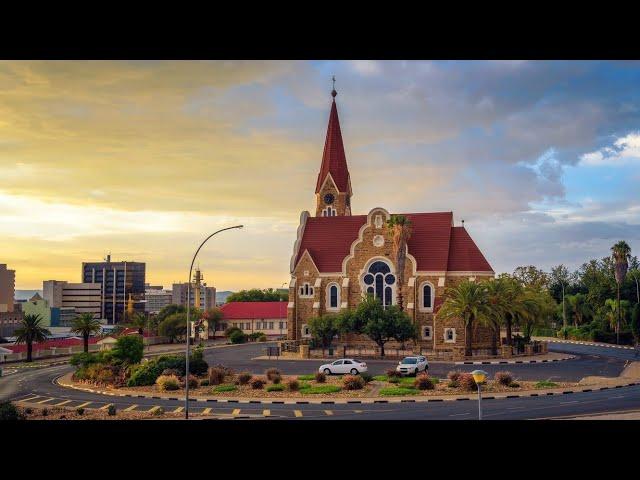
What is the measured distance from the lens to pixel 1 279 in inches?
4665

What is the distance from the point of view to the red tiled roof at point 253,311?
96.4 meters

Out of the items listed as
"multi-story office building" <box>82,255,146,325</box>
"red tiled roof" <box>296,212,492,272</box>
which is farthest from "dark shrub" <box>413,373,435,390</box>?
"multi-story office building" <box>82,255,146,325</box>

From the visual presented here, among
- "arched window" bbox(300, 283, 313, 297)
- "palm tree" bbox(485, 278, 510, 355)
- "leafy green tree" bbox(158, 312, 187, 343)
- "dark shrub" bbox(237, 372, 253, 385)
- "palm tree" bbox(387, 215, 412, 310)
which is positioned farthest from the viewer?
"leafy green tree" bbox(158, 312, 187, 343)

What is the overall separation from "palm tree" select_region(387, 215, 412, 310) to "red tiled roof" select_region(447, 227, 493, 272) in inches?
188

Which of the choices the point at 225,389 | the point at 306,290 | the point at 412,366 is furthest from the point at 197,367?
the point at 306,290

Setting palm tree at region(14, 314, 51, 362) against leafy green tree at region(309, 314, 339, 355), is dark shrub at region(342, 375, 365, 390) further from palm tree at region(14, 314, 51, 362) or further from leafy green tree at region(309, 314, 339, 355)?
palm tree at region(14, 314, 51, 362)

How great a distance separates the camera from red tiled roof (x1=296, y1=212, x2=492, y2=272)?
6406 centimetres

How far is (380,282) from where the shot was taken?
6619 centimetres

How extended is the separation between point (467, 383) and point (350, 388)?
628 centimetres

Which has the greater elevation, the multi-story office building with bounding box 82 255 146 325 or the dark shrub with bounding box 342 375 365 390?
the multi-story office building with bounding box 82 255 146 325

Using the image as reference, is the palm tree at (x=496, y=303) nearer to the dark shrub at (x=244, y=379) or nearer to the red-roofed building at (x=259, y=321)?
the dark shrub at (x=244, y=379)

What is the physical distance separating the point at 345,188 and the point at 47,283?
406ft

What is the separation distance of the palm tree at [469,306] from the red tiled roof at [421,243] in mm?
9516
